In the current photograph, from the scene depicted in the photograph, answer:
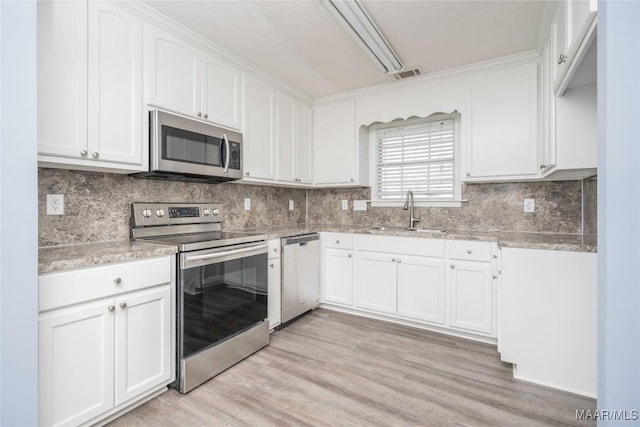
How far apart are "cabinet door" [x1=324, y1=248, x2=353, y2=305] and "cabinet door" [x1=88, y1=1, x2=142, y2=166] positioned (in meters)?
1.97

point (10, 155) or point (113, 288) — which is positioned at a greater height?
point (10, 155)

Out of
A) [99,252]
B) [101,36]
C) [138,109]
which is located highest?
[101,36]

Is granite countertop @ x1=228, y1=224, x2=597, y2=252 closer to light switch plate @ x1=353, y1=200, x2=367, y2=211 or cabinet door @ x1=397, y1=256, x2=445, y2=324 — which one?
cabinet door @ x1=397, y1=256, x2=445, y2=324

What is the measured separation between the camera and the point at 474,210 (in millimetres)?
3174

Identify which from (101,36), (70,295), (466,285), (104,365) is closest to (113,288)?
(70,295)

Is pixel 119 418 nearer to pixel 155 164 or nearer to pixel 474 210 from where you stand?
pixel 155 164

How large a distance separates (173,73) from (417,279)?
8.28ft

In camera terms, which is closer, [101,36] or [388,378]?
[101,36]

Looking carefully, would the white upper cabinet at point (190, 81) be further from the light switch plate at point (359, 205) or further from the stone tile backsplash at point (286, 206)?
the light switch plate at point (359, 205)

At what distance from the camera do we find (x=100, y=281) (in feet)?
5.10

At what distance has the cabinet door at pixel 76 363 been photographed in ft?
4.51

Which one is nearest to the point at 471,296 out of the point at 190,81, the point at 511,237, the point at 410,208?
the point at 511,237

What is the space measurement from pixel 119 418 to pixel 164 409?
0.70 feet

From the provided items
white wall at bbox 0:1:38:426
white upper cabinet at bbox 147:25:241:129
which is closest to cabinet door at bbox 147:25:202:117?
white upper cabinet at bbox 147:25:241:129
